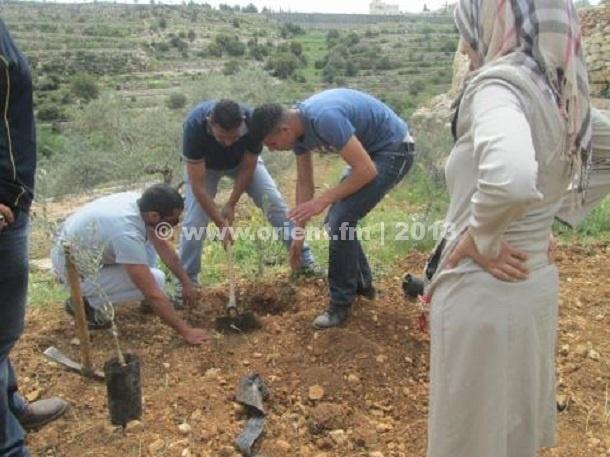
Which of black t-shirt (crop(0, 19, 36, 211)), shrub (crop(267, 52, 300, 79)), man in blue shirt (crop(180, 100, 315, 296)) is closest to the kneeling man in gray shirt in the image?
man in blue shirt (crop(180, 100, 315, 296))

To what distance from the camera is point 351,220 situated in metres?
3.36

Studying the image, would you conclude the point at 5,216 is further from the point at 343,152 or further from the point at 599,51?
the point at 599,51

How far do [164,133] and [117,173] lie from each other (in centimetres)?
131

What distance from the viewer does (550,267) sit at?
5.35ft

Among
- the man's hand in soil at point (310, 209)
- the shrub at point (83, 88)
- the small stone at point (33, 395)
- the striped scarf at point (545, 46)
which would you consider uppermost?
the striped scarf at point (545, 46)

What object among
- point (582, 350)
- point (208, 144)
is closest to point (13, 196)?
point (208, 144)

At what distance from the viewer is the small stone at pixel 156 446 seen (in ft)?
7.95

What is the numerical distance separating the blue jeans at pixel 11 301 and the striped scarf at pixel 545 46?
1.55 m

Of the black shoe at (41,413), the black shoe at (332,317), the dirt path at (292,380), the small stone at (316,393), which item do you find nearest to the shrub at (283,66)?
the dirt path at (292,380)

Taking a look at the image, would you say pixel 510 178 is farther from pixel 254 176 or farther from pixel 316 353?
pixel 254 176

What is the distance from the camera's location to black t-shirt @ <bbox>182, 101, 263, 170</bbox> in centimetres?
371

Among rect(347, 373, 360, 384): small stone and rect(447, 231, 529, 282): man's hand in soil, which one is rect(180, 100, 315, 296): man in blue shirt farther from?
rect(447, 231, 529, 282): man's hand in soil

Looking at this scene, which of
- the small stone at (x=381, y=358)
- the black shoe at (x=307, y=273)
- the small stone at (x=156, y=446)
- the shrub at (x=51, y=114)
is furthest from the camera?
the shrub at (x=51, y=114)

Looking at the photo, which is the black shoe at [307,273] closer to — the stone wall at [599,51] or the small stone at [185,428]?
the small stone at [185,428]
